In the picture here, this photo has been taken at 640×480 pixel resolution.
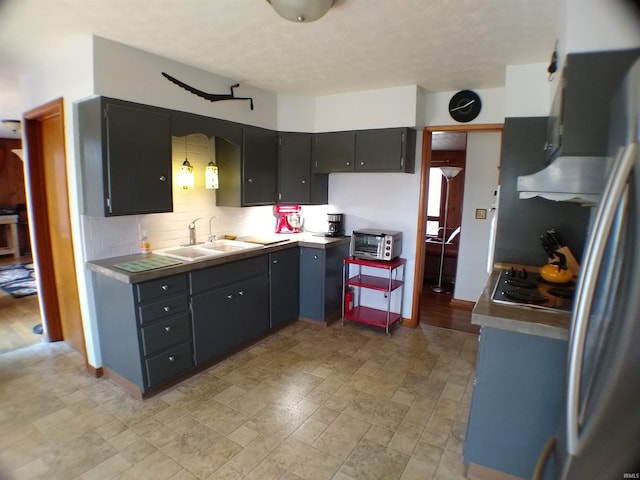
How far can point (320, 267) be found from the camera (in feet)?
12.0

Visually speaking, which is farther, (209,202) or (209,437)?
(209,202)

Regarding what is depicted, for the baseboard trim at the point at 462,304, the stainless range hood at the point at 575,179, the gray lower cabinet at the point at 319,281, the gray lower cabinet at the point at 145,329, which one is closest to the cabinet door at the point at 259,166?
the gray lower cabinet at the point at 319,281

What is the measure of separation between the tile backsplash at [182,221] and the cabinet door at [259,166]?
13.0 inches

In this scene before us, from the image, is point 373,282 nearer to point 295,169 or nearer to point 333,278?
point 333,278

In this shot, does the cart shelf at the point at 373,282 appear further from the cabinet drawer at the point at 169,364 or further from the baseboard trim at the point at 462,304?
the cabinet drawer at the point at 169,364

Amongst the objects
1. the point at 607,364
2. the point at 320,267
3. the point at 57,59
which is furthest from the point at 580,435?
the point at 57,59

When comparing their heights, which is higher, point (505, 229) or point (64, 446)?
point (505, 229)

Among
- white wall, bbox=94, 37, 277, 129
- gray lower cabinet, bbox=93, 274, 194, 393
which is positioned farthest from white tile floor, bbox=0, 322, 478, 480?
white wall, bbox=94, 37, 277, 129

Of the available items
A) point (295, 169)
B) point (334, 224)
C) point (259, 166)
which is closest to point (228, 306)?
point (259, 166)

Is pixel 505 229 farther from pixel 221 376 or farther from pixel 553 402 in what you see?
pixel 221 376

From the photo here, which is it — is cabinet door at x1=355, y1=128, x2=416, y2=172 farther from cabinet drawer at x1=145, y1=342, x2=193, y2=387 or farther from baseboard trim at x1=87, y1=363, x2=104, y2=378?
baseboard trim at x1=87, y1=363, x2=104, y2=378

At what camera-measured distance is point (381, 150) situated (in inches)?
138

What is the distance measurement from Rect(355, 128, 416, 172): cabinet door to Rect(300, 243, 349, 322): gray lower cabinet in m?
0.94

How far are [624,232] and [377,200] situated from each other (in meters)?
3.07
